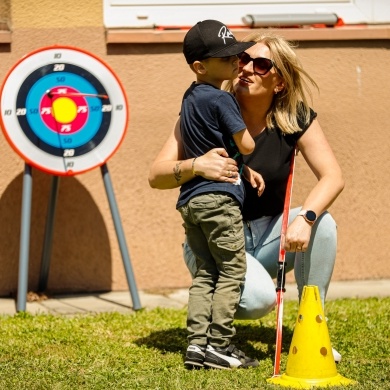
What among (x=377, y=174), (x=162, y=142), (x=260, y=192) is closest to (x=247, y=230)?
(x=260, y=192)

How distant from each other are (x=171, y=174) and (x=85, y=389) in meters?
1.02

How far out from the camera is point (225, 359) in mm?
4344

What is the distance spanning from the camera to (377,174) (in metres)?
6.67

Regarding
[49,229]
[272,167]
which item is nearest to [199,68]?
[272,167]

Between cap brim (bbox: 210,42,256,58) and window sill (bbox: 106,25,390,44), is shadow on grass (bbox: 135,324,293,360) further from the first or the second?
window sill (bbox: 106,25,390,44)

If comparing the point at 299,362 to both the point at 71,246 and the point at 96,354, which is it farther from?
the point at 71,246

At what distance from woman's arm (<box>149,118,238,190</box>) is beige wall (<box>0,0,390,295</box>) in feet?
5.61

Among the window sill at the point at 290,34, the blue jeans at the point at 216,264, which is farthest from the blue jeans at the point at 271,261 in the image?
the window sill at the point at 290,34

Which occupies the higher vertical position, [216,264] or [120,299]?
[216,264]

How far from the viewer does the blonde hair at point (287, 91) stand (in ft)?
15.2

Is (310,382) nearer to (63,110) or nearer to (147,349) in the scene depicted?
(147,349)

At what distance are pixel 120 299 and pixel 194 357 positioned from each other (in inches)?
73.9

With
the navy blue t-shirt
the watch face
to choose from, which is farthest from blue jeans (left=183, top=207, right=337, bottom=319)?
the navy blue t-shirt

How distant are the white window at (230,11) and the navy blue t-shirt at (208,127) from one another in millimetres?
2023
